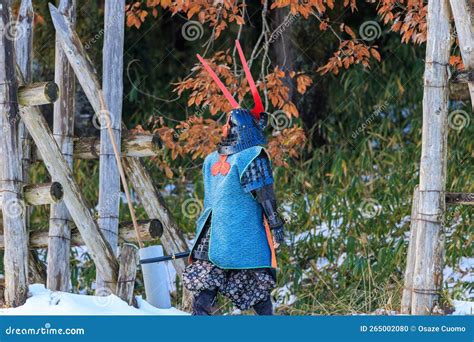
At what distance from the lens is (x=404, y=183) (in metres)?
8.73

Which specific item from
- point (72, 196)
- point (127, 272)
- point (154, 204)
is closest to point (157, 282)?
point (127, 272)

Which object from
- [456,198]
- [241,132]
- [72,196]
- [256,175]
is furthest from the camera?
[72,196]

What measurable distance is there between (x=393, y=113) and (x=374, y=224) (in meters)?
1.74

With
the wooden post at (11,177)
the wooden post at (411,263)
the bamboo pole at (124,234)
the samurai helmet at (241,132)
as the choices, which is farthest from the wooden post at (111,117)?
the wooden post at (411,263)

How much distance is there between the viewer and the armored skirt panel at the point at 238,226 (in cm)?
566

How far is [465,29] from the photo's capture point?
5684mm

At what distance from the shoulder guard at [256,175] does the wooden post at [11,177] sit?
1.43m

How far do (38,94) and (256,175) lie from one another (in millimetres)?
1393

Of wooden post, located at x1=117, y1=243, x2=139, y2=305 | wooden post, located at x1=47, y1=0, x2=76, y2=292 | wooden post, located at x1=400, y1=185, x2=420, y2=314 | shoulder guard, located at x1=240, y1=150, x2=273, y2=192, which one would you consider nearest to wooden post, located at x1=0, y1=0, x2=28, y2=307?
wooden post, located at x1=47, y1=0, x2=76, y2=292

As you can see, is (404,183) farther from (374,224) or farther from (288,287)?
(288,287)

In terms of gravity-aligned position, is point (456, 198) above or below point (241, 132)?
below

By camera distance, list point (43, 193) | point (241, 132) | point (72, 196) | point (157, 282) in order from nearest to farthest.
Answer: point (241, 132), point (43, 193), point (72, 196), point (157, 282)

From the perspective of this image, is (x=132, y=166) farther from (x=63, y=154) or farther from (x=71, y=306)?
(x=71, y=306)

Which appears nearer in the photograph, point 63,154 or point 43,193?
point 43,193
